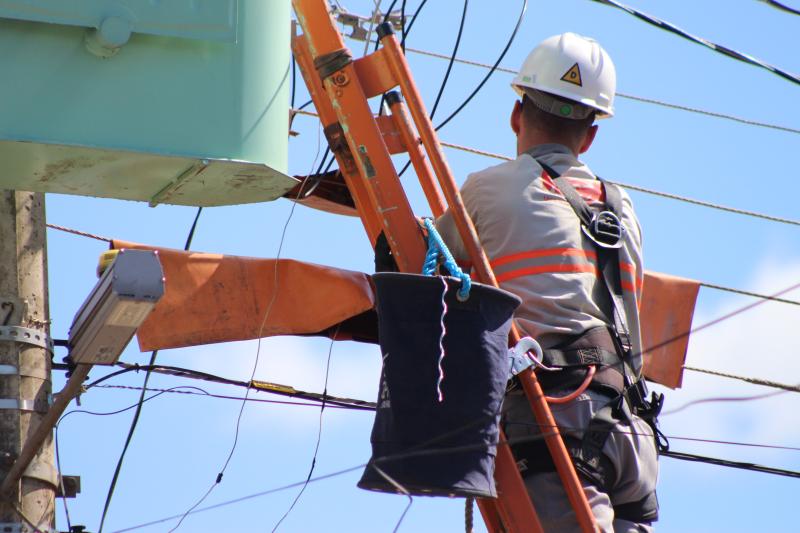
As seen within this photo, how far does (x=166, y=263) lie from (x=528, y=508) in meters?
1.82

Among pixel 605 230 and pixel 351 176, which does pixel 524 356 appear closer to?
pixel 605 230

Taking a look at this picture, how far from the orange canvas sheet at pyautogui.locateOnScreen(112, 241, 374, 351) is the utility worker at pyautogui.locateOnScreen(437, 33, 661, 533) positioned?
2.59ft

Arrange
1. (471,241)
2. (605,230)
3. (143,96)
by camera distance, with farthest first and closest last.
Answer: (605,230)
(471,241)
(143,96)

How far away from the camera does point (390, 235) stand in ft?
18.9

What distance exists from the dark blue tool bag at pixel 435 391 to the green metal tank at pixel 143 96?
80cm

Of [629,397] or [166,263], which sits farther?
[166,263]

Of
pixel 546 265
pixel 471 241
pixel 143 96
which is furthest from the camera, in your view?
pixel 546 265

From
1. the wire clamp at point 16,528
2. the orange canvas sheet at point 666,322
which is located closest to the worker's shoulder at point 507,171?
the orange canvas sheet at point 666,322

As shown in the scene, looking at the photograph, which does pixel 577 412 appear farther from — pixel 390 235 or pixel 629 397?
pixel 390 235

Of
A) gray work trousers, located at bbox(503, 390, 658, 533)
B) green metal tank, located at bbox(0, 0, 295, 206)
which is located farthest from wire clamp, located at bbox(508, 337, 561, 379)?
green metal tank, located at bbox(0, 0, 295, 206)

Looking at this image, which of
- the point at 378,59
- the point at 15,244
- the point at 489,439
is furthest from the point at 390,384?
the point at 15,244

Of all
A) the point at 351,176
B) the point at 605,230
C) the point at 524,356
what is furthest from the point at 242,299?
the point at 605,230

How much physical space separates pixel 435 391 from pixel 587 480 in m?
0.78

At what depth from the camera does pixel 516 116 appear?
608 centimetres
